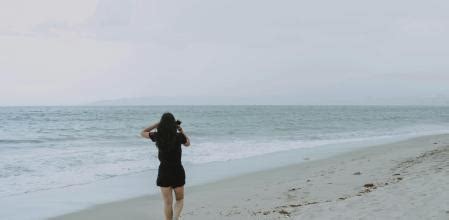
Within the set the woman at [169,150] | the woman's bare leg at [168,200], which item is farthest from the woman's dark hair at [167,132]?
the woman's bare leg at [168,200]

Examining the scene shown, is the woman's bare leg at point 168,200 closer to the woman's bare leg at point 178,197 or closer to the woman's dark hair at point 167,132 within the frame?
the woman's bare leg at point 178,197

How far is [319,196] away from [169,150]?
3.75 m

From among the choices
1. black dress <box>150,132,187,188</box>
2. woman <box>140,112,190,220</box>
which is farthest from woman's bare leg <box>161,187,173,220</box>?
black dress <box>150,132,187,188</box>

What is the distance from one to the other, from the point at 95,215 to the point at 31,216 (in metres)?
1.19

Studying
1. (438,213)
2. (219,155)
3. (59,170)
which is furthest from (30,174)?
(438,213)

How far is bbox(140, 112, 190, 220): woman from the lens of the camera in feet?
21.5

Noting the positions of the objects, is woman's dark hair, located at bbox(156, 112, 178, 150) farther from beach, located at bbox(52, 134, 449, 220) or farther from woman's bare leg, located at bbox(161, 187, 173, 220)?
beach, located at bbox(52, 134, 449, 220)

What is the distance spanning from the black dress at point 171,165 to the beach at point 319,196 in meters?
1.60

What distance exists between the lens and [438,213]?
19.6 feet

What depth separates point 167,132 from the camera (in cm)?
657

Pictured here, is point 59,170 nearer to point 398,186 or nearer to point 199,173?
point 199,173

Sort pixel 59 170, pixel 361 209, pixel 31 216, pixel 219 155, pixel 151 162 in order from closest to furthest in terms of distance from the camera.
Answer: pixel 361 209, pixel 31 216, pixel 59 170, pixel 151 162, pixel 219 155

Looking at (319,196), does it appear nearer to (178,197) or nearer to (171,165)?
(178,197)

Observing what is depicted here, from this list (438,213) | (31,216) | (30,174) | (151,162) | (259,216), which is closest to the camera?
(438,213)
